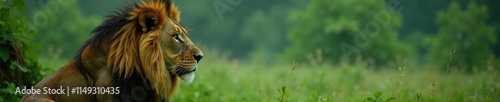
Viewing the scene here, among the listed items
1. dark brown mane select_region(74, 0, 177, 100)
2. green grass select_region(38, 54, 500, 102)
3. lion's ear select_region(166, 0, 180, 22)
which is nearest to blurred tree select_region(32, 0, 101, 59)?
green grass select_region(38, 54, 500, 102)

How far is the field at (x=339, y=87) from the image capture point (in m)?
6.32

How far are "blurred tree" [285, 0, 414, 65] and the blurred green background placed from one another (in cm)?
7

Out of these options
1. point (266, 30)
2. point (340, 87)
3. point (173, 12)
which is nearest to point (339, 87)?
point (340, 87)

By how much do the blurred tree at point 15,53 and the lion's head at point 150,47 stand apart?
137 cm

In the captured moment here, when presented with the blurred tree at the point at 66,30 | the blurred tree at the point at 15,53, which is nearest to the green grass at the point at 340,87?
the blurred tree at the point at 15,53

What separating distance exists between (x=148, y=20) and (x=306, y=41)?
43505 millimetres

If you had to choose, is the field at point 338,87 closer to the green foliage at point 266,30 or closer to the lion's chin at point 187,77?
the lion's chin at point 187,77

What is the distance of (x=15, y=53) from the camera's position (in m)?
6.27

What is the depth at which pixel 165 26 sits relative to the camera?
5.30 m

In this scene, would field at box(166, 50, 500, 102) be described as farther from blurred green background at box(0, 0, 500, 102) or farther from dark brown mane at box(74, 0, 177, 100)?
dark brown mane at box(74, 0, 177, 100)

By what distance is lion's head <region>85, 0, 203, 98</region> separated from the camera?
506 centimetres

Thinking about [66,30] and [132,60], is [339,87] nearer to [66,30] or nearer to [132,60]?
[132,60]

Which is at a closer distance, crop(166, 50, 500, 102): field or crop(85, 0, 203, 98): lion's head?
crop(85, 0, 203, 98): lion's head

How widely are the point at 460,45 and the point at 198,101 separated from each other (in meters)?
42.9
